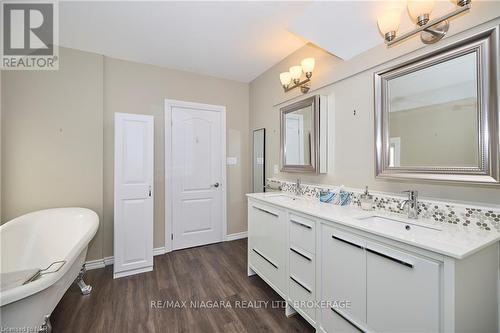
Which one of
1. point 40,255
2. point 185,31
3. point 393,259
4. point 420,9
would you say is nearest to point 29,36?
point 185,31

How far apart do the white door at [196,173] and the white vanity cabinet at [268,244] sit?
1.20 meters

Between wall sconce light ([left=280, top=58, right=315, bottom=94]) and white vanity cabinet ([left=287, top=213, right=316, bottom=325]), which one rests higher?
wall sconce light ([left=280, top=58, right=315, bottom=94])

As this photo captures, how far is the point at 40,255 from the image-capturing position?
199 centimetres

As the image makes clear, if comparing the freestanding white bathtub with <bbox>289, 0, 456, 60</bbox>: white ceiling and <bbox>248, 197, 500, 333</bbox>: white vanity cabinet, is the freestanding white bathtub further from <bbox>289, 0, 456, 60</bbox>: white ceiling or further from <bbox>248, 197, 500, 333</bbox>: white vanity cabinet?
<bbox>289, 0, 456, 60</bbox>: white ceiling

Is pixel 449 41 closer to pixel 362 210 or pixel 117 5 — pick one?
pixel 362 210

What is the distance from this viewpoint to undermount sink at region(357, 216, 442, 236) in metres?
1.18

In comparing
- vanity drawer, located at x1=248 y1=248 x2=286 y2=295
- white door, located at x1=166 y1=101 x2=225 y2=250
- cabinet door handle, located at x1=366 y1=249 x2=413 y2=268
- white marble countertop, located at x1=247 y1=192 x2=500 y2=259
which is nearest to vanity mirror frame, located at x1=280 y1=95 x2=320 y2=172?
white marble countertop, located at x1=247 y1=192 x2=500 y2=259

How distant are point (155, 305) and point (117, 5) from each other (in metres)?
2.66

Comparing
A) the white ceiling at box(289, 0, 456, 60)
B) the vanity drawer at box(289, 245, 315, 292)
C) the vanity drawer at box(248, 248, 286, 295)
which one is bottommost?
the vanity drawer at box(248, 248, 286, 295)

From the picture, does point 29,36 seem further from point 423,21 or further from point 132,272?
point 423,21

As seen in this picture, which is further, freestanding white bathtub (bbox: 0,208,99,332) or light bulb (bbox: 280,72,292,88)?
light bulb (bbox: 280,72,292,88)

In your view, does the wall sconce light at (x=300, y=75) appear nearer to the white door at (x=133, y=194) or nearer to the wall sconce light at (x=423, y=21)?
the wall sconce light at (x=423, y=21)

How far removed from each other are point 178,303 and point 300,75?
2588 mm

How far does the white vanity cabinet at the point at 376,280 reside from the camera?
37.1 inches
